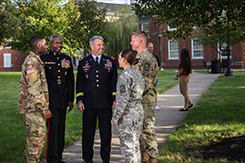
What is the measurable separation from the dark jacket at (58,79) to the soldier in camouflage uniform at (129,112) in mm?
1250

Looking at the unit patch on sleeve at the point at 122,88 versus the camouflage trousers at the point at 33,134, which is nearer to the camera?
the unit patch on sleeve at the point at 122,88

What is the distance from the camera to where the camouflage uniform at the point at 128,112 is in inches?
139

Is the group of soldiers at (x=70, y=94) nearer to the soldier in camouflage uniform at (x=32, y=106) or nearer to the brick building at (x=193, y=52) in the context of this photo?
the soldier in camouflage uniform at (x=32, y=106)

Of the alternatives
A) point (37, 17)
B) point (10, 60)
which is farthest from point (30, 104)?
point (10, 60)

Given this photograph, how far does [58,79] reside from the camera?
4.41 m

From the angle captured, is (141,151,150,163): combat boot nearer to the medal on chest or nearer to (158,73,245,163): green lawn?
(158,73,245,163): green lawn

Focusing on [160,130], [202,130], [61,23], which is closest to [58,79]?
[160,130]

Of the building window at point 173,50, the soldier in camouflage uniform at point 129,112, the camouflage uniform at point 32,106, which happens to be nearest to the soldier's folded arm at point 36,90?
the camouflage uniform at point 32,106

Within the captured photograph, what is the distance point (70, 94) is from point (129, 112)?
4.61 ft

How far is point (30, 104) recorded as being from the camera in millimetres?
3830

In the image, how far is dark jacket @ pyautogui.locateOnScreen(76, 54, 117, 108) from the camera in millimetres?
4430

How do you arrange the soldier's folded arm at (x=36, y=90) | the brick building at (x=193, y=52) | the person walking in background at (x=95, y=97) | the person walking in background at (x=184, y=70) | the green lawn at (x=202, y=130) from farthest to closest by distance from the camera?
the brick building at (x=193, y=52) → the person walking in background at (x=184, y=70) → the green lawn at (x=202, y=130) → the person walking in background at (x=95, y=97) → the soldier's folded arm at (x=36, y=90)

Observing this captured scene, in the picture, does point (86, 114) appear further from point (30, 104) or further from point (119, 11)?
point (119, 11)

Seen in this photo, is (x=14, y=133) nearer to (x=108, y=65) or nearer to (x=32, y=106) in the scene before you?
(x=32, y=106)
